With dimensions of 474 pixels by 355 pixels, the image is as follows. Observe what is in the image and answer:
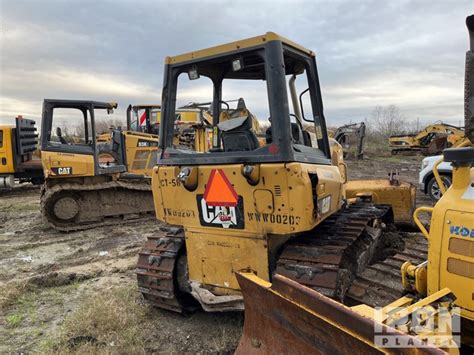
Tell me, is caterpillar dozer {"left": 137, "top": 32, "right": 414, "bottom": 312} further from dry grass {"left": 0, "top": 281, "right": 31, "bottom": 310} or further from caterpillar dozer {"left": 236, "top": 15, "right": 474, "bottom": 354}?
dry grass {"left": 0, "top": 281, "right": 31, "bottom": 310}

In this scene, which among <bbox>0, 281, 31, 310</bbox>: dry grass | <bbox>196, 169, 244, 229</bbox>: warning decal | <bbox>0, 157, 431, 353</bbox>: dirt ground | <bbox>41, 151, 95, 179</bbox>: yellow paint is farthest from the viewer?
<bbox>41, 151, 95, 179</bbox>: yellow paint

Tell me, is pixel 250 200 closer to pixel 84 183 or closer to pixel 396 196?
pixel 396 196

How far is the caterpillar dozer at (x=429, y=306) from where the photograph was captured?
82.7 inches

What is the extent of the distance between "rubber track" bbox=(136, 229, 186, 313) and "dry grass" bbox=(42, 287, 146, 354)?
31 cm

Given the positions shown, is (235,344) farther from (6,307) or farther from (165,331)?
(6,307)

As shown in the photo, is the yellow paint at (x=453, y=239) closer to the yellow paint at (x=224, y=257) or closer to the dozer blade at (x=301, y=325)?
the dozer blade at (x=301, y=325)

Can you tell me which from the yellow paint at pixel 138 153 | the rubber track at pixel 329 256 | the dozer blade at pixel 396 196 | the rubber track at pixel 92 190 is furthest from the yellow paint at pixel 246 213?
the yellow paint at pixel 138 153

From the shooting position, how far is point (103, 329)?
3.84m

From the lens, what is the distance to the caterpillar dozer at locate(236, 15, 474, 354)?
6.89 ft

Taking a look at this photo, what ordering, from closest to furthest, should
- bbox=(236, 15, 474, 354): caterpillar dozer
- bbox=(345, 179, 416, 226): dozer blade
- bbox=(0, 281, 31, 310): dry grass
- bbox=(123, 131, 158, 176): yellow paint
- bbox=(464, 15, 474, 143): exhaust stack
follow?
bbox=(236, 15, 474, 354): caterpillar dozer, bbox=(464, 15, 474, 143): exhaust stack, bbox=(0, 281, 31, 310): dry grass, bbox=(345, 179, 416, 226): dozer blade, bbox=(123, 131, 158, 176): yellow paint

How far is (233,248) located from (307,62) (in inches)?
76.3

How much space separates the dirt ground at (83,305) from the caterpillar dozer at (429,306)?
125cm

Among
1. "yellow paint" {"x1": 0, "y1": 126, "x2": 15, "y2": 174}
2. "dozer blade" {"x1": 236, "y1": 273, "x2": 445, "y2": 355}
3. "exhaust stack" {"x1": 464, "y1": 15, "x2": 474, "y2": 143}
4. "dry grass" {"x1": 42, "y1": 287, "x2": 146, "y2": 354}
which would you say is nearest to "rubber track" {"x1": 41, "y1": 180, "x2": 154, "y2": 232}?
"dry grass" {"x1": 42, "y1": 287, "x2": 146, "y2": 354}

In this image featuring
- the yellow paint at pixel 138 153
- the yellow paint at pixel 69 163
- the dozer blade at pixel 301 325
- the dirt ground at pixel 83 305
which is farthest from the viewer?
the yellow paint at pixel 138 153
